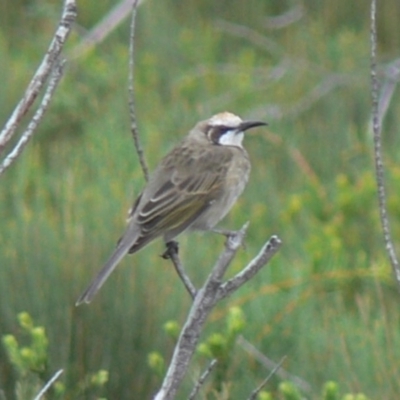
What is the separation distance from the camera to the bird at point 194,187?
Answer: 4.89 meters

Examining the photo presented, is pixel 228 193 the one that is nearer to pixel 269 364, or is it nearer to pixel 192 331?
pixel 269 364

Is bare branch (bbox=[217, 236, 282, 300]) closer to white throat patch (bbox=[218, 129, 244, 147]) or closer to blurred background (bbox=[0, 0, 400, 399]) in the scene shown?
blurred background (bbox=[0, 0, 400, 399])

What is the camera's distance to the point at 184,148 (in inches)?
215

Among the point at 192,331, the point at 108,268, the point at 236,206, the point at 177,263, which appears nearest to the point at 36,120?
the point at 192,331

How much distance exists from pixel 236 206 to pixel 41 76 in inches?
193

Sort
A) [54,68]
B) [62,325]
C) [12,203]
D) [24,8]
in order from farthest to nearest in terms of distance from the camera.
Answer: [24,8]
[12,203]
[62,325]
[54,68]

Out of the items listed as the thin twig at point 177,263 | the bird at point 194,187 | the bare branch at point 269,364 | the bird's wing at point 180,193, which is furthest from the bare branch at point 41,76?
the bare branch at point 269,364

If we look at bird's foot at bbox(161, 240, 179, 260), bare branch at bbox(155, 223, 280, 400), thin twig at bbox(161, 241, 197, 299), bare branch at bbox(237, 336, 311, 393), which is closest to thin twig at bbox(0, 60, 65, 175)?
bare branch at bbox(155, 223, 280, 400)

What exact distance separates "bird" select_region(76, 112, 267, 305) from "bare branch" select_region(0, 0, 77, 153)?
180 centimetres

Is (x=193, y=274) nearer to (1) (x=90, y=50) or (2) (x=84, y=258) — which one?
(2) (x=84, y=258)

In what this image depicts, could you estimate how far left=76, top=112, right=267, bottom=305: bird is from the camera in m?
4.89

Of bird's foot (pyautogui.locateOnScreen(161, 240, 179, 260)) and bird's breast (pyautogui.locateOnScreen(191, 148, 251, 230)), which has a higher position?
bird's breast (pyautogui.locateOnScreen(191, 148, 251, 230))

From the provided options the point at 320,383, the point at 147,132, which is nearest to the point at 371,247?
the point at 147,132

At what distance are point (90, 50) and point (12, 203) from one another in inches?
106
